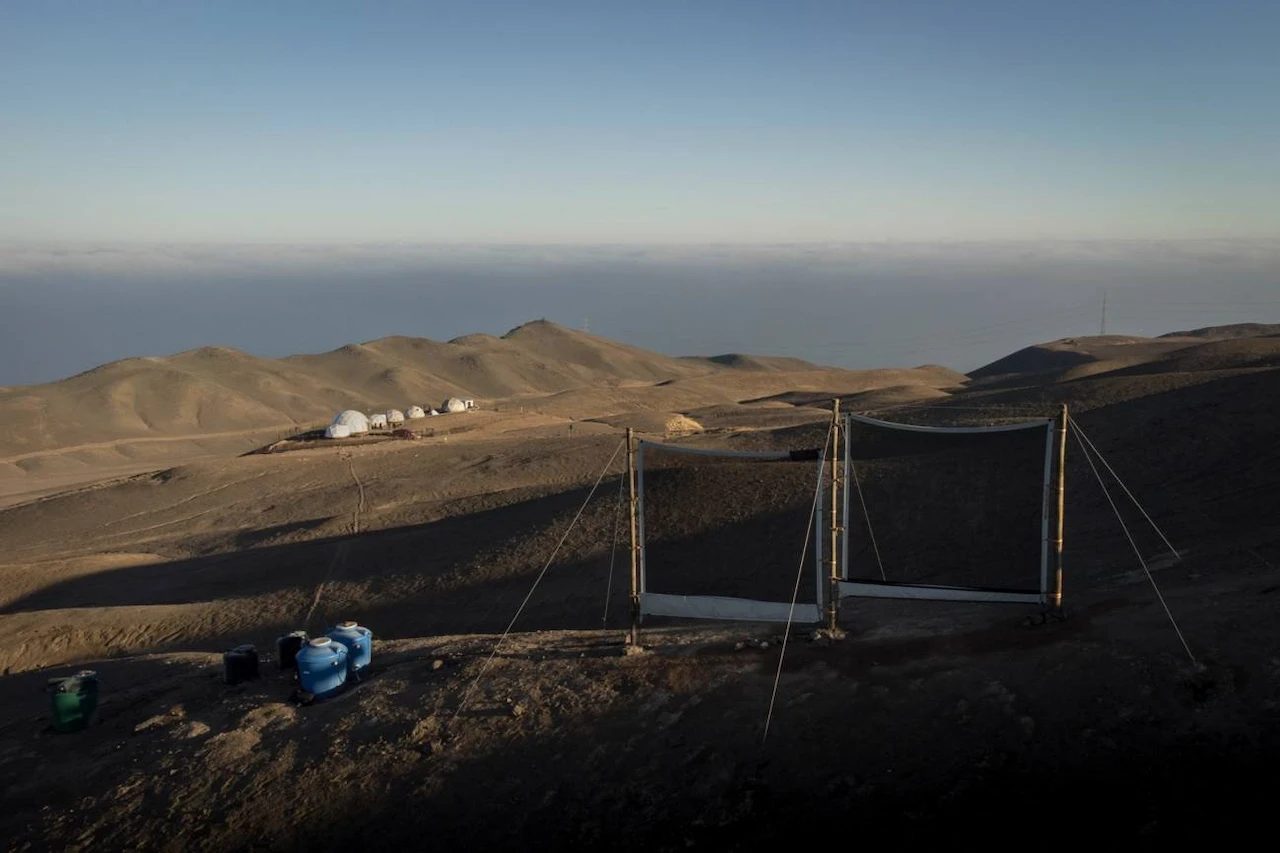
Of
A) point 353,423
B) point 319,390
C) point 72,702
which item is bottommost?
point 319,390

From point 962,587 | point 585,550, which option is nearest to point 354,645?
point 962,587

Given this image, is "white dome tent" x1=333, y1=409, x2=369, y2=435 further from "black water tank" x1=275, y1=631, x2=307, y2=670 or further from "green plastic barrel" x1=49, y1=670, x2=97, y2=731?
"green plastic barrel" x1=49, y1=670, x2=97, y2=731

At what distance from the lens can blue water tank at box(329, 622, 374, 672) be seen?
10414mm

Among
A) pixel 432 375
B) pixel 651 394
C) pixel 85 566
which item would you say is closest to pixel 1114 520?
pixel 85 566

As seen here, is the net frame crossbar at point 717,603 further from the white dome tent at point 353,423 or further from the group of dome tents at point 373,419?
the white dome tent at point 353,423

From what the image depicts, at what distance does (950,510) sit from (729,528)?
376 centimetres

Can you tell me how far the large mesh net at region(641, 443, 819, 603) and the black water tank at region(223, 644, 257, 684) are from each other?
545 centimetres

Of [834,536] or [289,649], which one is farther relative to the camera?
[289,649]

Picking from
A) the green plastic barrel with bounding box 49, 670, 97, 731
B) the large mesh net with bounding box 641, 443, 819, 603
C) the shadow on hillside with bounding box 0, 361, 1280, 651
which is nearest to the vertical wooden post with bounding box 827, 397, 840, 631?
the shadow on hillside with bounding box 0, 361, 1280, 651

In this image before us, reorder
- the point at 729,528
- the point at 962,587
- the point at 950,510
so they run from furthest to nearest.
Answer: the point at 729,528 < the point at 950,510 < the point at 962,587

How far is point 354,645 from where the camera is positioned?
10.5 m

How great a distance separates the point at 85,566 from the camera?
21781 millimetres

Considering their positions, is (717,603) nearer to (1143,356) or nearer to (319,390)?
(1143,356)

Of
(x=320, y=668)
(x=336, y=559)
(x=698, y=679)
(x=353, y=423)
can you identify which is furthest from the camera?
(x=353, y=423)
